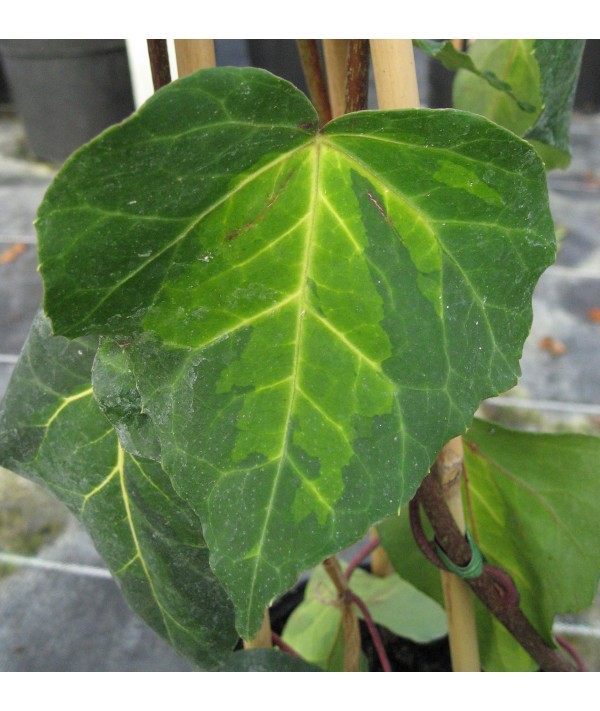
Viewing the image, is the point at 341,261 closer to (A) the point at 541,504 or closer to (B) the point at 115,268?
(B) the point at 115,268

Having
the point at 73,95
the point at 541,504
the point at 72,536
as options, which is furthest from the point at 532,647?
the point at 73,95

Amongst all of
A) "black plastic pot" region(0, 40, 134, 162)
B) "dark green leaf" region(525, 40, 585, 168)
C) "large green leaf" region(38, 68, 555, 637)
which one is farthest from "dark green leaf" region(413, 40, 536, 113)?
"black plastic pot" region(0, 40, 134, 162)

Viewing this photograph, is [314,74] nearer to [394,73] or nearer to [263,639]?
[394,73]

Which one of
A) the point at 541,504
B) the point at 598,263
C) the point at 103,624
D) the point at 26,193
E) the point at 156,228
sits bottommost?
the point at 103,624

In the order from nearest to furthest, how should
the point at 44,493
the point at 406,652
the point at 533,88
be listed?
the point at 533,88 < the point at 406,652 < the point at 44,493

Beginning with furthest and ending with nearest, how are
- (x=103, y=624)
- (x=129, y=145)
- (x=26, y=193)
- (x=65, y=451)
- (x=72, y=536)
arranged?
(x=26, y=193) < (x=72, y=536) < (x=103, y=624) < (x=65, y=451) < (x=129, y=145)

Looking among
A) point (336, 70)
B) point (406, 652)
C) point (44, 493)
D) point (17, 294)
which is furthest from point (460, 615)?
point (17, 294)
